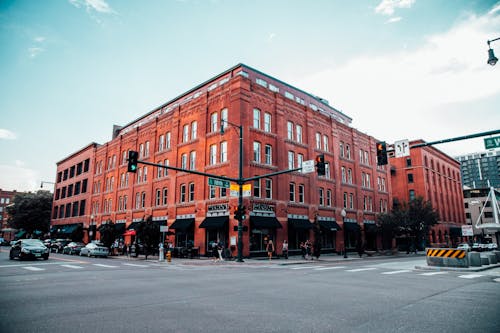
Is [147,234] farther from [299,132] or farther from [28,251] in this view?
[299,132]

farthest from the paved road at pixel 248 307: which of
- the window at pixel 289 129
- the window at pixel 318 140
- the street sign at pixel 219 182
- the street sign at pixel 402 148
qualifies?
the window at pixel 318 140

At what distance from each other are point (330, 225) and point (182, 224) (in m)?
15.3

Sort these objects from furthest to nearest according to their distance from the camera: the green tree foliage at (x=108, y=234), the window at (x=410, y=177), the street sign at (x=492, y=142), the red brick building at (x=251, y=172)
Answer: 1. the window at (x=410, y=177)
2. the green tree foliage at (x=108, y=234)
3. the red brick building at (x=251, y=172)
4. the street sign at (x=492, y=142)

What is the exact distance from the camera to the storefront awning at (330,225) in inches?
1319

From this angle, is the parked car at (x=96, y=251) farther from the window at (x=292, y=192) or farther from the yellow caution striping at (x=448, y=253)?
the yellow caution striping at (x=448, y=253)

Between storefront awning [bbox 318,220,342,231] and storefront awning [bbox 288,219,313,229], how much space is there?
6.58 ft

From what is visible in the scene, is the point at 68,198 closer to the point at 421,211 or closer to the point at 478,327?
the point at 421,211

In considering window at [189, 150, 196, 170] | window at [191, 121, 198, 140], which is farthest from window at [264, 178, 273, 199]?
window at [191, 121, 198, 140]

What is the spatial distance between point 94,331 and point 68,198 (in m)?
62.2

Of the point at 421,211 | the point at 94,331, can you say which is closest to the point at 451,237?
the point at 421,211

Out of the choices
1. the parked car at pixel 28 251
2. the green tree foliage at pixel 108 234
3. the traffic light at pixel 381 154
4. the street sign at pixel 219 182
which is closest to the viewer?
the traffic light at pixel 381 154

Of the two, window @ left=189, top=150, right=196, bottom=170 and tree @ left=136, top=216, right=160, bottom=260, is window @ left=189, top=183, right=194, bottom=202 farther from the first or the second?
tree @ left=136, top=216, right=160, bottom=260

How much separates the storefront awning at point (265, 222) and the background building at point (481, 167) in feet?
594

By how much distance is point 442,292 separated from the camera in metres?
9.79
